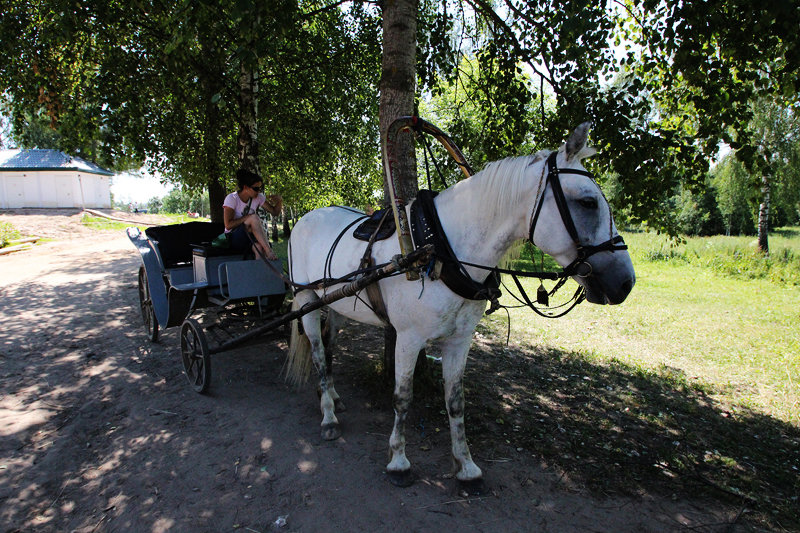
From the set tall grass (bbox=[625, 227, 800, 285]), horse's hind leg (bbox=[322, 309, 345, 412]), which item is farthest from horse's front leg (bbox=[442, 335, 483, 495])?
tall grass (bbox=[625, 227, 800, 285])

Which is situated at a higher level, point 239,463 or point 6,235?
point 6,235

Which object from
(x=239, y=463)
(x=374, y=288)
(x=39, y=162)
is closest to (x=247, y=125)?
(x=374, y=288)

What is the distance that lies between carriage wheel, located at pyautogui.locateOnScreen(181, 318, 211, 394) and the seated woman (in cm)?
101

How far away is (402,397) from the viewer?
2.98 m

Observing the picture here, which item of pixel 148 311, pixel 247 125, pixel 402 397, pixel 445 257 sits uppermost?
pixel 247 125

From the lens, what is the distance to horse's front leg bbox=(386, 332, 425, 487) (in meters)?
2.85

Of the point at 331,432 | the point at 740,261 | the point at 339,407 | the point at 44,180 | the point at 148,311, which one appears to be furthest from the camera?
the point at 44,180

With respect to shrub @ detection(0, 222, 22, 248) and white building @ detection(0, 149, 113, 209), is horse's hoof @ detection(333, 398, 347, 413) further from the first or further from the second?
white building @ detection(0, 149, 113, 209)

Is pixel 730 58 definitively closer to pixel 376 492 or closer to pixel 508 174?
pixel 508 174

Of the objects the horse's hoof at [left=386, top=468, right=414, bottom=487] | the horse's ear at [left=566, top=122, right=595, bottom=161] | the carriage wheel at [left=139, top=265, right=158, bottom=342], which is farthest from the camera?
the carriage wheel at [left=139, top=265, right=158, bottom=342]

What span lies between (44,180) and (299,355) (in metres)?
40.5

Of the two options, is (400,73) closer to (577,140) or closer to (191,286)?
(577,140)

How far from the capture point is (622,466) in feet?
10.5

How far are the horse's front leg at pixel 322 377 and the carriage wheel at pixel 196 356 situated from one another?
1.11 meters
